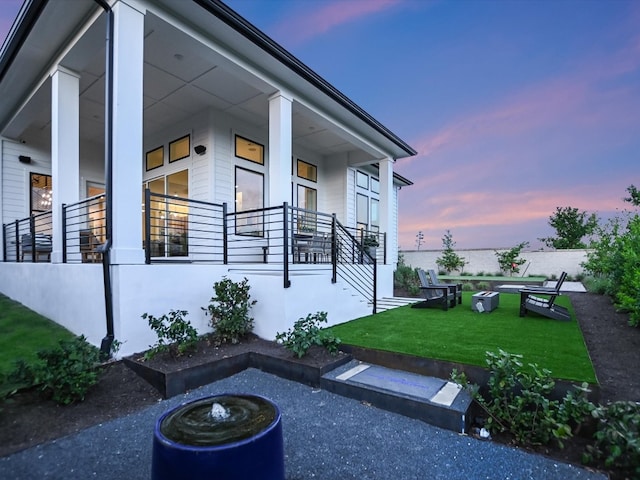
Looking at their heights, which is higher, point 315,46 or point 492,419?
point 315,46

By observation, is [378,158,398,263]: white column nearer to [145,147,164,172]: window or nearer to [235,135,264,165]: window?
[235,135,264,165]: window

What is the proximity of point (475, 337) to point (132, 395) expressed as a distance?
14.5ft

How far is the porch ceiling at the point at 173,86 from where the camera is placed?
506 centimetres

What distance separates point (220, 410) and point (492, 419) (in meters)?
2.35

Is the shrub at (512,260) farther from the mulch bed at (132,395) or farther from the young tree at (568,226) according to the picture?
the mulch bed at (132,395)

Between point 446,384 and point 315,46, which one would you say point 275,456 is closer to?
point 446,384

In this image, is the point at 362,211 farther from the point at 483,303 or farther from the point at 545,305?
the point at 545,305

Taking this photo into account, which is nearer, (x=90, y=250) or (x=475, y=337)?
(x=475, y=337)

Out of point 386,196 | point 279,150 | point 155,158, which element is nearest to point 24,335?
point 279,150

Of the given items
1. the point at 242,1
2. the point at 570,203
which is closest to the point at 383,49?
the point at 242,1

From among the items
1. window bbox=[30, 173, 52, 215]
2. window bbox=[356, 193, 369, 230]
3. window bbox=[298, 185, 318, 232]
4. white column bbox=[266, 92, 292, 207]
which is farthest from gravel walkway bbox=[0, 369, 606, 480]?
window bbox=[356, 193, 369, 230]

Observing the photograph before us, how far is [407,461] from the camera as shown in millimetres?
2328

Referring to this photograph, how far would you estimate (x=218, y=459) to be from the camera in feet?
4.44

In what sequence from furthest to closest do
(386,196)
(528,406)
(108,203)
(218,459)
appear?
(386,196)
(108,203)
(528,406)
(218,459)
